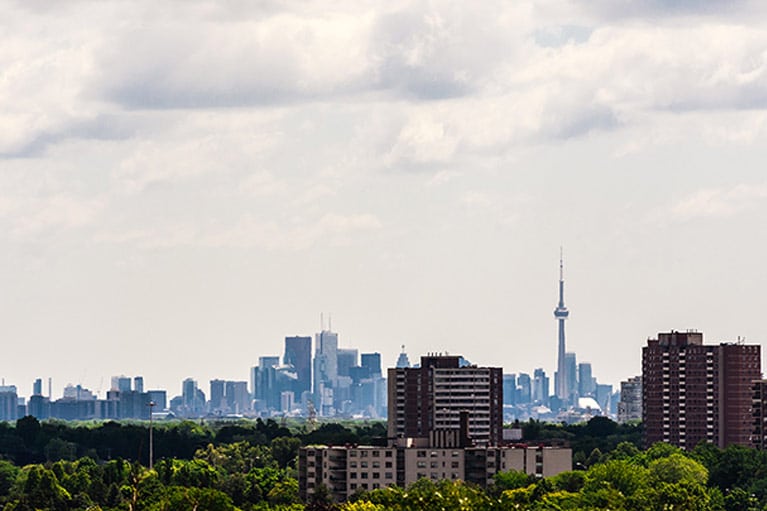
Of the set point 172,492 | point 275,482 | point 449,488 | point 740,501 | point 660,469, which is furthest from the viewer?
point 275,482

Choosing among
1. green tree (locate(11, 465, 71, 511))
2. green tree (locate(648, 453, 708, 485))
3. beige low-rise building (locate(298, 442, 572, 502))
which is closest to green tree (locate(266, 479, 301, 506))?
beige low-rise building (locate(298, 442, 572, 502))

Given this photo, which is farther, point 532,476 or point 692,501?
point 532,476

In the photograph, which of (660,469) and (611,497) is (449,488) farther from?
(660,469)

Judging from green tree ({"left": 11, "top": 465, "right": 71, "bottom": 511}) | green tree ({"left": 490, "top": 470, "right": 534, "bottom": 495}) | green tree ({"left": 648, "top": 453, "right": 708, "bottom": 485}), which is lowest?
green tree ({"left": 11, "top": 465, "right": 71, "bottom": 511})

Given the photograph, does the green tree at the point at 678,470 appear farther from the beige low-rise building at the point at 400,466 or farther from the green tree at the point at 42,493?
the green tree at the point at 42,493

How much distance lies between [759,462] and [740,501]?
88.1 ft

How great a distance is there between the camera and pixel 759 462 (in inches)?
7515

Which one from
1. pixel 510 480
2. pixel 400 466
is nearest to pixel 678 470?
pixel 510 480

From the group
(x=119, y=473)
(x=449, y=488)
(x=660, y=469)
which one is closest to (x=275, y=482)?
(x=119, y=473)

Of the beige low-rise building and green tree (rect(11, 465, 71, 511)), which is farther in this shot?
the beige low-rise building

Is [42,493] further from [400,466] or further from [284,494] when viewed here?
[400,466]

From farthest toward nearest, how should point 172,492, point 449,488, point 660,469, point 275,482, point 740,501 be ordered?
point 275,482, point 660,469, point 740,501, point 172,492, point 449,488

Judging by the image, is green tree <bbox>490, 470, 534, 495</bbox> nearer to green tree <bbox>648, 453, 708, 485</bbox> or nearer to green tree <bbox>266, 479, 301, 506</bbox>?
green tree <bbox>648, 453, 708, 485</bbox>

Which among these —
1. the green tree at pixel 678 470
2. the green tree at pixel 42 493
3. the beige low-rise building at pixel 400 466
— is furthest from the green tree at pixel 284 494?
the green tree at pixel 678 470
